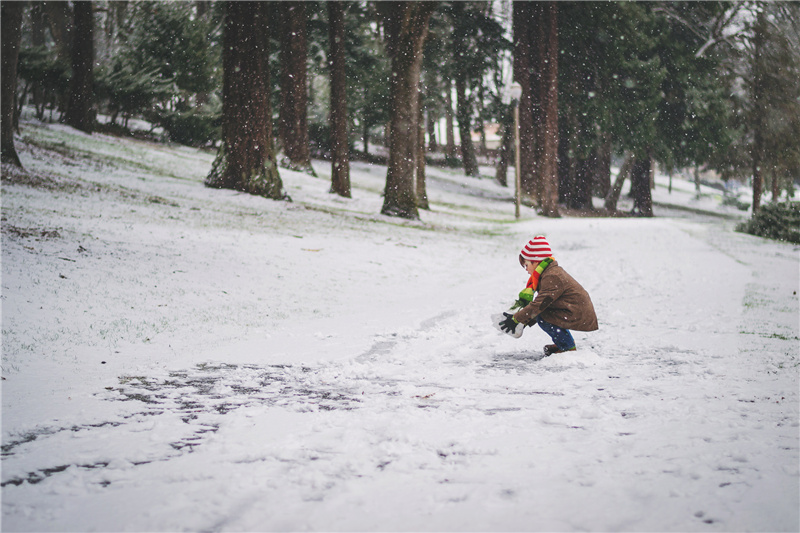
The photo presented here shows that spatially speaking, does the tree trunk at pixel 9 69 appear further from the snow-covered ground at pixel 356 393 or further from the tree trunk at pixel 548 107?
the tree trunk at pixel 548 107

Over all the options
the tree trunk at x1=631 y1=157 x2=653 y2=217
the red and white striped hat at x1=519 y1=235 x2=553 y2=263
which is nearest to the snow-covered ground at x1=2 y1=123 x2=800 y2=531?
the red and white striped hat at x1=519 y1=235 x2=553 y2=263

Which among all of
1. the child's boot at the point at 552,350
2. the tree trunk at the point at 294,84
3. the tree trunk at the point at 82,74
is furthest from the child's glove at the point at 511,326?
the tree trunk at the point at 82,74

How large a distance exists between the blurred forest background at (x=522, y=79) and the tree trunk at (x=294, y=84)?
0.06 m

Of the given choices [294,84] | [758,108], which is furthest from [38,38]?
[758,108]

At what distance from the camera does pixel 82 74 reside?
23.4 meters

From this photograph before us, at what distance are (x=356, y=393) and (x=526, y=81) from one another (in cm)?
2540

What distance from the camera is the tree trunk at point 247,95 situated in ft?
50.8

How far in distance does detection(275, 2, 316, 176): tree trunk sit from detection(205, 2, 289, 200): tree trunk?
8917mm

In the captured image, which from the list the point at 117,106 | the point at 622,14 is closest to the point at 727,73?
the point at 622,14

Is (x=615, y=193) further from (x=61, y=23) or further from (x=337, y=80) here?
(x=61, y=23)

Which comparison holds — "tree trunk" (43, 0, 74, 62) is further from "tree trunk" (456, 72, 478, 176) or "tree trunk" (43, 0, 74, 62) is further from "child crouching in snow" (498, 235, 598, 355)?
"child crouching in snow" (498, 235, 598, 355)

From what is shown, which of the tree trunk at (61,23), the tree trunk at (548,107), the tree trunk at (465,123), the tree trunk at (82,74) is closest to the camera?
the tree trunk at (82,74)

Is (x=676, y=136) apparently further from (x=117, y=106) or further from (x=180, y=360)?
(x=180, y=360)

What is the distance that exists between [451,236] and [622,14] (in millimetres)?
18158
